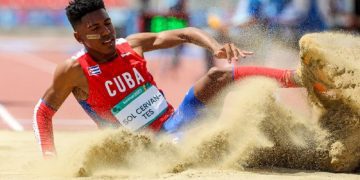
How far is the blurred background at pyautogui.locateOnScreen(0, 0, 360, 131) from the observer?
8484 millimetres

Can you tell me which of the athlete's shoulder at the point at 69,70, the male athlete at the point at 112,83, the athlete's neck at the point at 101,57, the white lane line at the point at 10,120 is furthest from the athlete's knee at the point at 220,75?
the white lane line at the point at 10,120

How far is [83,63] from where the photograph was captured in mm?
5117

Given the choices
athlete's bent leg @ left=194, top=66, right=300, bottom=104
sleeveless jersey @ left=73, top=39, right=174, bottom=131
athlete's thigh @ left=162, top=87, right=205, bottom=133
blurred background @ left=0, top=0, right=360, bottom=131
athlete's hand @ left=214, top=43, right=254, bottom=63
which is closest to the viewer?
athlete's hand @ left=214, top=43, right=254, bottom=63

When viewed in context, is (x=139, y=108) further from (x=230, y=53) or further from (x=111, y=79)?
(x=230, y=53)

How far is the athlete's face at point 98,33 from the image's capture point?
511 cm

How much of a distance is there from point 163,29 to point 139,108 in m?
5.61

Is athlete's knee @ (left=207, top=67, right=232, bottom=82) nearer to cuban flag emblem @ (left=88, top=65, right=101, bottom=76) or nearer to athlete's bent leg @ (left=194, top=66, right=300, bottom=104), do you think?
athlete's bent leg @ (left=194, top=66, right=300, bottom=104)

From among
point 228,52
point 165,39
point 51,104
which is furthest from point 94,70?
point 228,52

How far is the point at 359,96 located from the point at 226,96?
2.67 feet

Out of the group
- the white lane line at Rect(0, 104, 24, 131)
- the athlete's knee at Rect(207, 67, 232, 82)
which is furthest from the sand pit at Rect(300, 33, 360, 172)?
the white lane line at Rect(0, 104, 24, 131)

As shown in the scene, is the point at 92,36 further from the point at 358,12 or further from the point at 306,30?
the point at 358,12

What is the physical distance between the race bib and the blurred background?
1.07 meters

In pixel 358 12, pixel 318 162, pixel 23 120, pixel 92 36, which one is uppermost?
pixel 92 36

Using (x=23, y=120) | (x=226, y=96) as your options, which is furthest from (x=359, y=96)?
(x=23, y=120)
